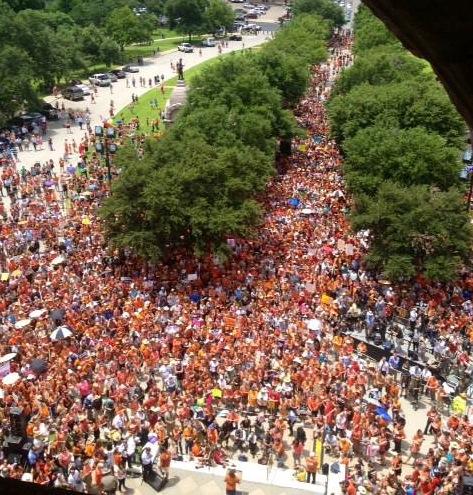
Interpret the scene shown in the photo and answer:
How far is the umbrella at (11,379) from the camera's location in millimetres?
18125

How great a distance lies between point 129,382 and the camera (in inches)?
729

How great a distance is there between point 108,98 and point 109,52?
12.7 metres

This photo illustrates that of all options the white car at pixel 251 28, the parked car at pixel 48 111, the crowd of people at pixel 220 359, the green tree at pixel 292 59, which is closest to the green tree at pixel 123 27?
the green tree at pixel 292 59

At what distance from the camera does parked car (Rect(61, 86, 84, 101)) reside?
59.2 m

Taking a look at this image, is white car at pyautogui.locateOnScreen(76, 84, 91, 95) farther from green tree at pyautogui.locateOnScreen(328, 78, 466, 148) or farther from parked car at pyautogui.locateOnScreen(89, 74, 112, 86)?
green tree at pyautogui.locateOnScreen(328, 78, 466, 148)

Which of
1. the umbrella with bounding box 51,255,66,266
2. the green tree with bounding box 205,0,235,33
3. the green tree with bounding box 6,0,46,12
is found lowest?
the umbrella with bounding box 51,255,66,266

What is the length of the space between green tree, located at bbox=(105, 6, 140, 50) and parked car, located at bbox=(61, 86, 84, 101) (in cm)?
2048

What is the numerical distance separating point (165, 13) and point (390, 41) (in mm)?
48694

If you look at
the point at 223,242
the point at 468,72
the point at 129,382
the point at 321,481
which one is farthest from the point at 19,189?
the point at 468,72

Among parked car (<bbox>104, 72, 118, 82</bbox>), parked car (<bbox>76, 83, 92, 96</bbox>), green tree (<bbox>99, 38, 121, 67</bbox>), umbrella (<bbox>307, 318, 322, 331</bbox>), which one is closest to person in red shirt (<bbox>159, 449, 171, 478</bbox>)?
umbrella (<bbox>307, 318, 322, 331</bbox>)

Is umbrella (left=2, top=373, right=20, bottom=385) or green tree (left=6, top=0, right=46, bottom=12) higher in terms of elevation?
green tree (left=6, top=0, right=46, bottom=12)

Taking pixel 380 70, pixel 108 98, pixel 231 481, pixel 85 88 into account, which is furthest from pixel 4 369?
pixel 85 88

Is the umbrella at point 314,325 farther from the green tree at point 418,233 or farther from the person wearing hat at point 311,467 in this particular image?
the person wearing hat at point 311,467

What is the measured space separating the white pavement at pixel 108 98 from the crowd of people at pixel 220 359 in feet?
49.1
